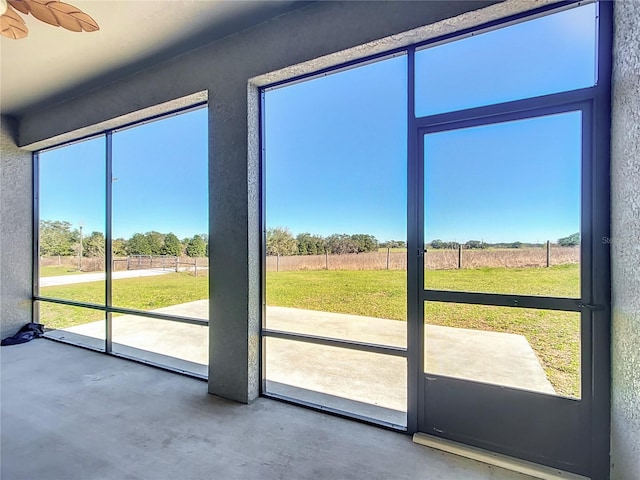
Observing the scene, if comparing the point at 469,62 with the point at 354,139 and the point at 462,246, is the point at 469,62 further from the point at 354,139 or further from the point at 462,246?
the point at 462,246

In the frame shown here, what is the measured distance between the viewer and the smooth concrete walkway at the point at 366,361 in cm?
209

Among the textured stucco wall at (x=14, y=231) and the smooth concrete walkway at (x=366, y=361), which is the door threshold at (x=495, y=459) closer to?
the smooth concrete walkway at (x=366, y=361)

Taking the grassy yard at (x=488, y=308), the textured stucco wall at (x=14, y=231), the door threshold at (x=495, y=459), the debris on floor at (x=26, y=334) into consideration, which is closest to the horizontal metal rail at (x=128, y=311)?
the textured stucco wall at (x=14, y=231)

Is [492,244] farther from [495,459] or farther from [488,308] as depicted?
[495,459]

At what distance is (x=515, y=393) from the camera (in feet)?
6.60

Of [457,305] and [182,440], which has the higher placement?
[457,305]

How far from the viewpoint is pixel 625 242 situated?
1.64m

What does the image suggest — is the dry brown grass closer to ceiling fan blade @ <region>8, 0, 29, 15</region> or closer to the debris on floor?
ceiling fan blade @ <region>8, 0, 29, 15</region>

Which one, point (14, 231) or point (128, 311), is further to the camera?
point (14, 231)

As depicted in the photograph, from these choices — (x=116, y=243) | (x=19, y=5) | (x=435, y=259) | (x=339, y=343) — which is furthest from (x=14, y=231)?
(x=435, y=259)

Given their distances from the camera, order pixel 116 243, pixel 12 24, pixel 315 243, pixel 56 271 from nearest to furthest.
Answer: pixel 12 24, pixel 315 243, pixel 116 243, pixel 56 271

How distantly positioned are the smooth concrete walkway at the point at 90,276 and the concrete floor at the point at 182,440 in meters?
1.26

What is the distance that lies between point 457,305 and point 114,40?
12.3 ft

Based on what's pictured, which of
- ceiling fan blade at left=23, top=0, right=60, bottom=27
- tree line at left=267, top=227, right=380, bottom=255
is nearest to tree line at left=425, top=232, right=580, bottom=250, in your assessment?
tree line at left=267, top=227, right=380, bottom=255
